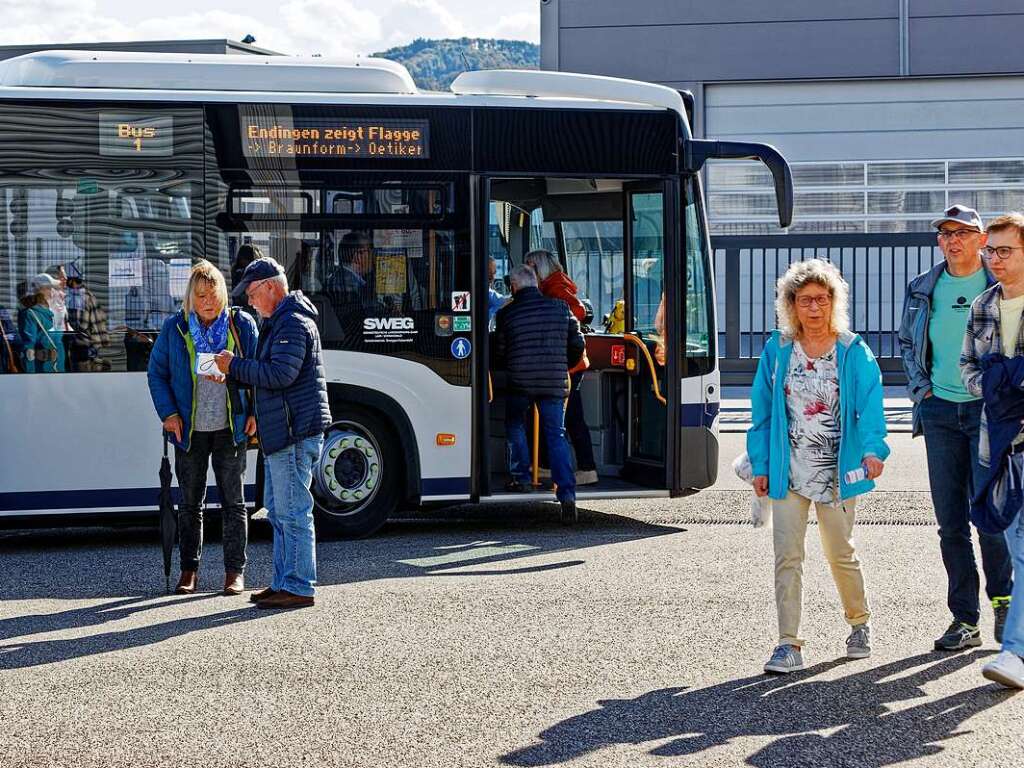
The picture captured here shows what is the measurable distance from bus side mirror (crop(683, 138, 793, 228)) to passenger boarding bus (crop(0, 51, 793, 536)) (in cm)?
2

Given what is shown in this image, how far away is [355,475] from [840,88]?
65.9ft

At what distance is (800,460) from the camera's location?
20.9ft

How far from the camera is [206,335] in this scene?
8.14 meters

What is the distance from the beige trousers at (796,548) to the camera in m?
6.36

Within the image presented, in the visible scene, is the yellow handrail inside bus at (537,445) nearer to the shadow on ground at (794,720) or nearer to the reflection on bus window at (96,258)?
the reflection on bus window at (96,258)

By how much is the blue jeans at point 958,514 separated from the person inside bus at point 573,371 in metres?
4.34

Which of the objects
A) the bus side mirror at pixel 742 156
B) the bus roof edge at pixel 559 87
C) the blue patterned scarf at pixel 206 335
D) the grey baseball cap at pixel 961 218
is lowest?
the blue patterned scarf at pixel 206 335

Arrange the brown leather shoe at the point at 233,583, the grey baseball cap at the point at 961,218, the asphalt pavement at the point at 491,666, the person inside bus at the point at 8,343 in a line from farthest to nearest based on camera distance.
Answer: the person inside bus at the point at 8,343
the brown leather shoe at the point at 233,583
the grey baseball cap at the point at 961,218
the asphalt pavement at the point at 491,666

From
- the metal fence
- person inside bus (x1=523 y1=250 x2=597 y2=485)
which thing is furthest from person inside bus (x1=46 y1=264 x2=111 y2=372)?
the metal fence

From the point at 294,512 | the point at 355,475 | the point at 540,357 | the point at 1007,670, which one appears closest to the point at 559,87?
the point at 540,357

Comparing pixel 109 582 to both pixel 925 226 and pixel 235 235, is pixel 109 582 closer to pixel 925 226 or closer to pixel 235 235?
pixel 235 235

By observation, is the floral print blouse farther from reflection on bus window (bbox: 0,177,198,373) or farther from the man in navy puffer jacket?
reflection on bus window (bbox: 0,177,198,373)

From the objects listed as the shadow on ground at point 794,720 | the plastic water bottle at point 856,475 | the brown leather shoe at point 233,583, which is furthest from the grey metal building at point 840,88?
the shadow on ground at point 794,720

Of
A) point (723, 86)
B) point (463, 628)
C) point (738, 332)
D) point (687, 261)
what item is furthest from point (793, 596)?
point (723, 86)
